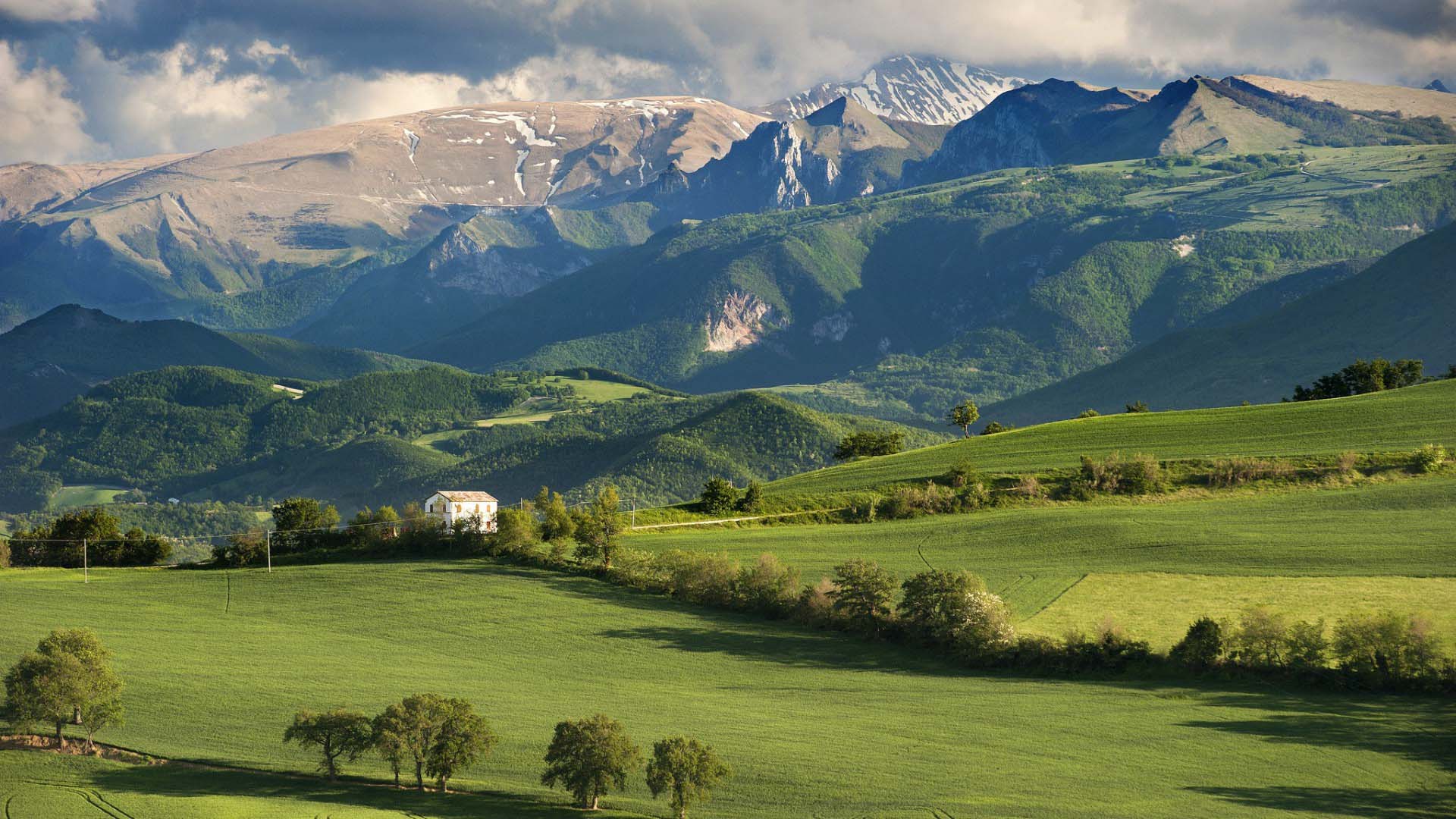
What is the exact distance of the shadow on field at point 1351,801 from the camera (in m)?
61.5

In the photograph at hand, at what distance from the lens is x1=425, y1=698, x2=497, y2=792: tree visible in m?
71.6

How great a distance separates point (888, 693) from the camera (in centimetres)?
8631

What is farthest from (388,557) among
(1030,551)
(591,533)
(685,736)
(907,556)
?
(685,736)

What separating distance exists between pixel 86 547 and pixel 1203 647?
103711mm

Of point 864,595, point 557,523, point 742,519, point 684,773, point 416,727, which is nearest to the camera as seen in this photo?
point 684,773

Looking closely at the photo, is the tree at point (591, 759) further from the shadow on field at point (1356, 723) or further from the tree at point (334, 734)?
the shadow on field at point (1356, 723)

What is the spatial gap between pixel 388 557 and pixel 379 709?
53.7 meters

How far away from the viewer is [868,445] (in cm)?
18775

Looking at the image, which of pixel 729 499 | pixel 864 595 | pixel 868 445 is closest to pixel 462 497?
pixel 729 499

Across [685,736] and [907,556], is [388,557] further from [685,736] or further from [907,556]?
[685,736]

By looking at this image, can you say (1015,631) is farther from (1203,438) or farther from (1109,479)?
(1203,438)

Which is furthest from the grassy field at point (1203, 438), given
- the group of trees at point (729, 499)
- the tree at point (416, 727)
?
the tree at point (416, 727)

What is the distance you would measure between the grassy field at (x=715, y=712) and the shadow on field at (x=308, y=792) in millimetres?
220

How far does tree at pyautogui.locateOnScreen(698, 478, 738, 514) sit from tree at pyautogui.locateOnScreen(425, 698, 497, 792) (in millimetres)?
71747
